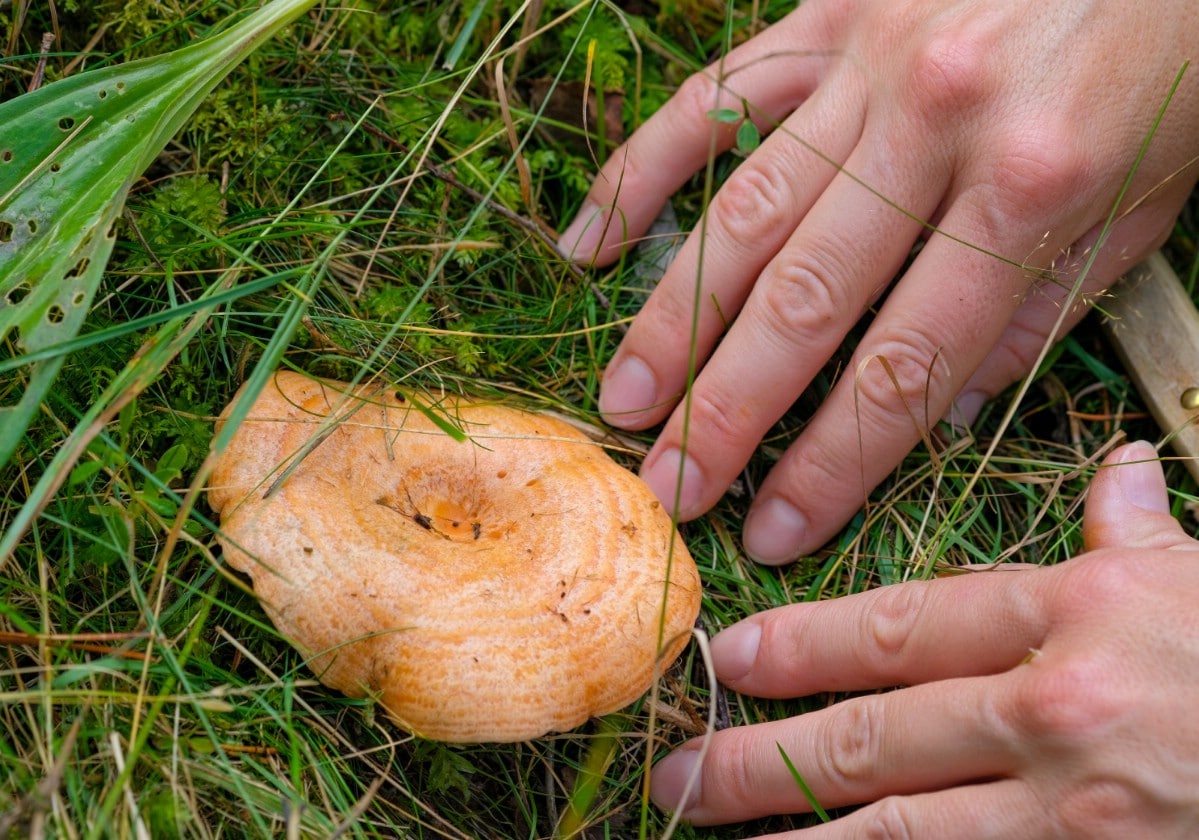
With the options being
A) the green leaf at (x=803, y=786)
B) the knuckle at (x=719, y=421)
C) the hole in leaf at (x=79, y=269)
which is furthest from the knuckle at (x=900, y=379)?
the hole in leaf at (x=79, y=269)

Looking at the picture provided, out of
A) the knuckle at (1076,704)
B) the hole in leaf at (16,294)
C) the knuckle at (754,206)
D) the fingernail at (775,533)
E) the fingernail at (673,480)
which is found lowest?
the fingernail at (775,533)

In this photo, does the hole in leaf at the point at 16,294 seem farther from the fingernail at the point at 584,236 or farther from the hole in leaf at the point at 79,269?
the fingernail at the point at 584,236

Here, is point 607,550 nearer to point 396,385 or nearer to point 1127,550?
point 396,385

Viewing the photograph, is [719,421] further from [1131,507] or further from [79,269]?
[79,269]

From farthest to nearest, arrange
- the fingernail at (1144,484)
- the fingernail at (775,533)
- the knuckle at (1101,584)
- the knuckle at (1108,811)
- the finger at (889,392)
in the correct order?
the fingernail at (775,533), the finger at (889,392), the fingernail at (1144,484), the knuckle at (1101,584), the knuckle at (1108,811)

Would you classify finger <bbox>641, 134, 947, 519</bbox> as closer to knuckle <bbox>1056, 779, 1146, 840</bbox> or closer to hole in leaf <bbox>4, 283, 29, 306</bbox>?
knuckle <bbox>1056, 779, 1146, 840</bbox>

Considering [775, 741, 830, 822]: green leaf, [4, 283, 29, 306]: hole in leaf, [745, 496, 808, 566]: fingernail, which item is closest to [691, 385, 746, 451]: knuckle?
[745, 496, 808, 566]: fingernail

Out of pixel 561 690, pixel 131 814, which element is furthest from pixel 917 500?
pixel 131 814
